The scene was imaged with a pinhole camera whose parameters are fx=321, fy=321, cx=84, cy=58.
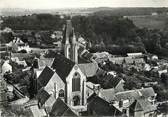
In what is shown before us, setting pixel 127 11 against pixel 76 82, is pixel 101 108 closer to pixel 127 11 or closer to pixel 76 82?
pixel 76 82

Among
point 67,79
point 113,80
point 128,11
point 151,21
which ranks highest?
point 128,11

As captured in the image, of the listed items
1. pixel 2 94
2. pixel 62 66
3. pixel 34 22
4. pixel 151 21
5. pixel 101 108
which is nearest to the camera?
pixel 2 94

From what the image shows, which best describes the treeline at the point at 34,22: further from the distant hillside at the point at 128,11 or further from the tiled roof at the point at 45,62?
the tiled roof at the point at 45,62

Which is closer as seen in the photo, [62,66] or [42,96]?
[42,96]

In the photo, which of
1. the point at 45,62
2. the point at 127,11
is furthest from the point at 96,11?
the point at 45,62

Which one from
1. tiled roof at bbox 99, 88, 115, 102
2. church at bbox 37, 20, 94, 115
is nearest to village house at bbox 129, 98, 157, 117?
tiled roof at bbox 99, 88, 115, 102

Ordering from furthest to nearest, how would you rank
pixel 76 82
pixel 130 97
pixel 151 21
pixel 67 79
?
pixel 76 82 → pixel 67 79 → pixel 130 97 → pixel 151 21

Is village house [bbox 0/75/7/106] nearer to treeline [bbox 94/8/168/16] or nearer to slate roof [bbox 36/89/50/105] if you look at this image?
slate roof [bbox 36/89/50/105]
